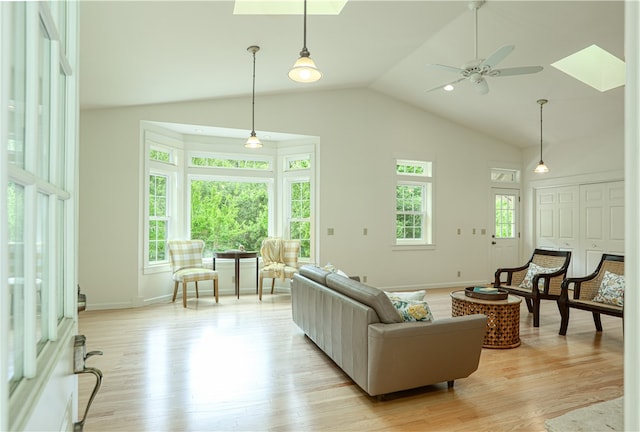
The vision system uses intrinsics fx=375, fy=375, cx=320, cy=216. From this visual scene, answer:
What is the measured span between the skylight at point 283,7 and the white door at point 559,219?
5840 mm

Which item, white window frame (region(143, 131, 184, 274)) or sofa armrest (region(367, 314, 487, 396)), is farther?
white window frame (region(143, 131, 184, 274))

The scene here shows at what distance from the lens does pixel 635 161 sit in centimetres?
46

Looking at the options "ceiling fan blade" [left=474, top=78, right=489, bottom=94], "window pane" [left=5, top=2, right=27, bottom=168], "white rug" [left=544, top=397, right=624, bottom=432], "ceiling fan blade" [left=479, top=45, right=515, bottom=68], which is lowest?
"white rug" [left=544, top=397, right=624, bottom=432]

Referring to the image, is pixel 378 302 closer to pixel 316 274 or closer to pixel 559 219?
pixel 316 274

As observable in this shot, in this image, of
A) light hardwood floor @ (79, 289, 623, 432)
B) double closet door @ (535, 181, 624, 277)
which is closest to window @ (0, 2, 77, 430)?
light hardwood floor @ (79, 289, 623, 432)

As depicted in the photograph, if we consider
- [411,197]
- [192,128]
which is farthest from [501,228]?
[192,128]

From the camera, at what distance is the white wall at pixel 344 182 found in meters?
5.35

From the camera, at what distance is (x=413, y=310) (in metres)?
2.76

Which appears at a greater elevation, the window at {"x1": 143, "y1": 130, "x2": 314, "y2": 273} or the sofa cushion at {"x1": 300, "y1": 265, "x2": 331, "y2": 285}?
the window at {"x1": 143, "y1": 130, "x2": 314, "y2": 273}

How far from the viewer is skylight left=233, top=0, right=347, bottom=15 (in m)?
3.60

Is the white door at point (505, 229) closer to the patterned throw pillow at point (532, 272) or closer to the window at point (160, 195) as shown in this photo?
the patterned throw pillow at point (532, 272)

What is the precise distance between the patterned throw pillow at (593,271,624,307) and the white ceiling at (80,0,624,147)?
2.75 meters

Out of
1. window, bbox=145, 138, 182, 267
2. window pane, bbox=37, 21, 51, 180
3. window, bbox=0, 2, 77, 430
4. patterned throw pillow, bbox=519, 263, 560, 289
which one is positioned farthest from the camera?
window, bbox=145, 138, 182, 267

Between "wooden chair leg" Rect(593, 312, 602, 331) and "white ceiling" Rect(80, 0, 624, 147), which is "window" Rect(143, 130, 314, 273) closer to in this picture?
"white ceiling" Rect(80, 0, 624, 147)
